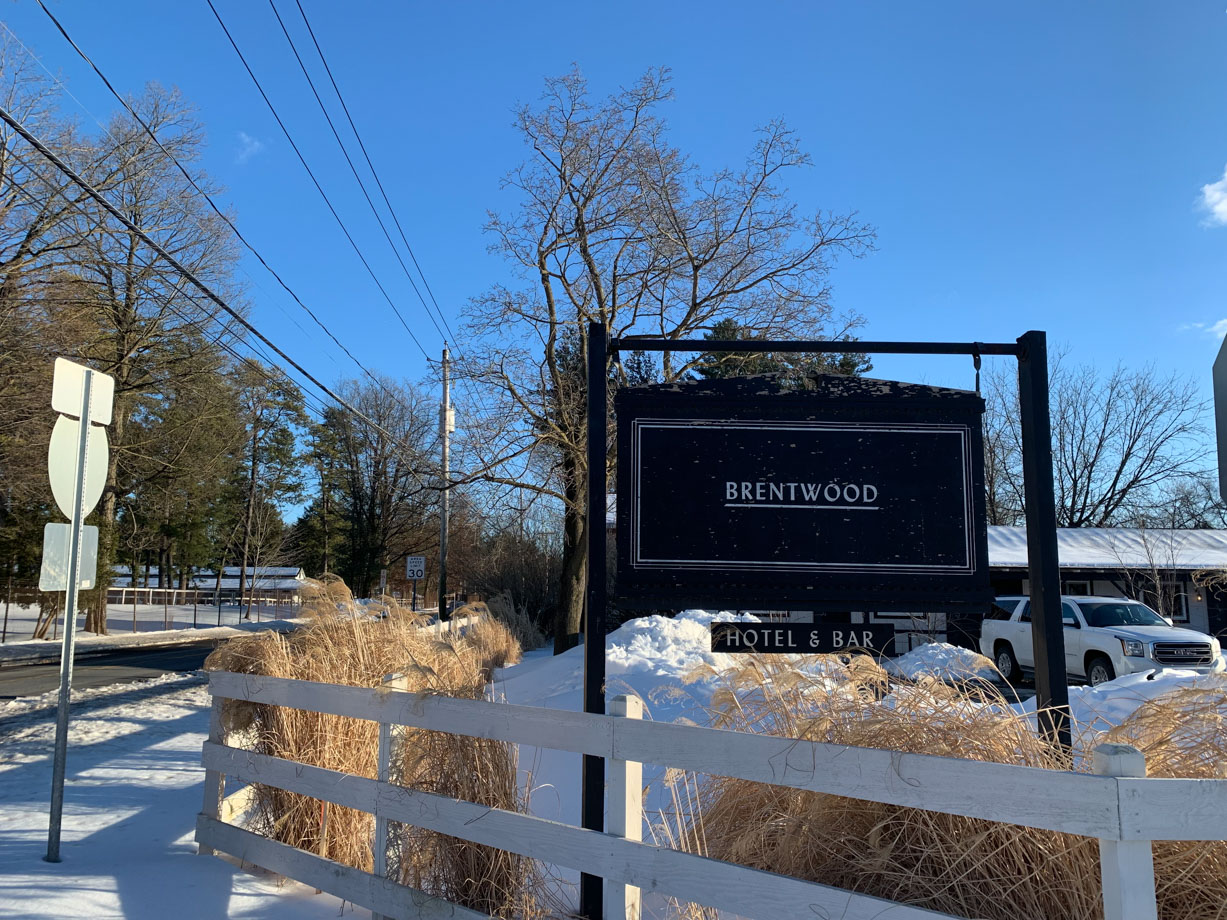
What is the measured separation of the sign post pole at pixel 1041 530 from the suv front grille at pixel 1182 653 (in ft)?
42.3

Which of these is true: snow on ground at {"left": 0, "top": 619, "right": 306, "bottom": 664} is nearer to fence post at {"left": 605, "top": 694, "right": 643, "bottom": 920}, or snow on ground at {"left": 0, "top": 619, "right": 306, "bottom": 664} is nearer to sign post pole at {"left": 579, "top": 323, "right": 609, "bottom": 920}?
sign post pole at {"left": 579, "top": 323, "right": 609, "bottom": 920}

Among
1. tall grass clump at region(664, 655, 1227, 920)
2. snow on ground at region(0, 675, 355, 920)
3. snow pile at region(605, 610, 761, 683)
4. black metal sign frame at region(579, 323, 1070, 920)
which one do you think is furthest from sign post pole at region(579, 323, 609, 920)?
snow pile at region(605, 610, 761, 683)

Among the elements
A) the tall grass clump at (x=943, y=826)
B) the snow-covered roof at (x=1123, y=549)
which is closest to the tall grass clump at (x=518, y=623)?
the snow-covered roof at (x=1123, y=549)

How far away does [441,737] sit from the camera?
4.38m

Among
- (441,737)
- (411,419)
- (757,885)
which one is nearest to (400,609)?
(441,737)

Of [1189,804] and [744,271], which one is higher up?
[744,271]

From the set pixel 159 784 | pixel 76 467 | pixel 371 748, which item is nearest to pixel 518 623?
pixel 159 784

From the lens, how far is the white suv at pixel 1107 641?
1508 cm

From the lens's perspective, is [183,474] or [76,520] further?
[183,474]

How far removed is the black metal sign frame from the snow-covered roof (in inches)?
802

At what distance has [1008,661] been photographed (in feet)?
61.8

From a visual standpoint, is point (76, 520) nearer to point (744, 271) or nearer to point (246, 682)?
point (246, 682)

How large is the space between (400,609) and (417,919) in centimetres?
398

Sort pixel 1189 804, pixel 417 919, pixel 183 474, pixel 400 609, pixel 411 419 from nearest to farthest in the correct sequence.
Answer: pixel 1189 804 < pixel 417 919 < pixel 400 609 < pixel 183 474 < pixel 411 419
